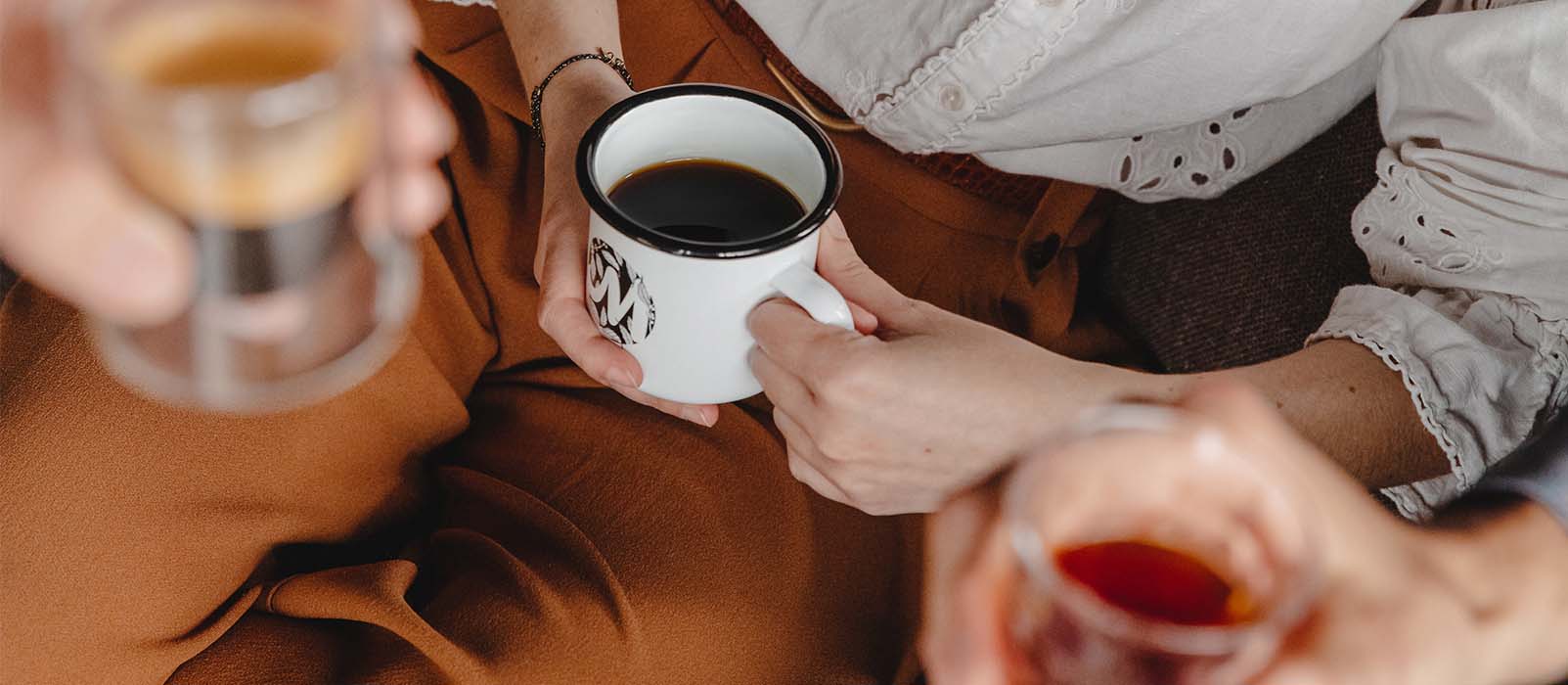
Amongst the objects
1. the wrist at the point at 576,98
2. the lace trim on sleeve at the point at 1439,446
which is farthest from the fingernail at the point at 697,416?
the lace trim on sleeve at the point at 1439,446

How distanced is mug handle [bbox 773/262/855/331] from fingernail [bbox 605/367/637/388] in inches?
5.3

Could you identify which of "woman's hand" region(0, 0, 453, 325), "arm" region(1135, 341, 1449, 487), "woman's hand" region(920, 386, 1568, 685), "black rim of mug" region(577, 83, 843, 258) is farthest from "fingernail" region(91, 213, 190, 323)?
"arm" region(1135, 341, 1449, 487)

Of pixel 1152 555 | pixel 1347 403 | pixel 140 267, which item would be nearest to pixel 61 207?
pixel 140 267

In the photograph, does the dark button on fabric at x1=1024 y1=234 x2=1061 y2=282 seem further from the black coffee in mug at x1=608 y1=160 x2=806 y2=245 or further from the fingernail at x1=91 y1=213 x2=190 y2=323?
the fingernail at x1=91 y1=213 x2=190 y2=323

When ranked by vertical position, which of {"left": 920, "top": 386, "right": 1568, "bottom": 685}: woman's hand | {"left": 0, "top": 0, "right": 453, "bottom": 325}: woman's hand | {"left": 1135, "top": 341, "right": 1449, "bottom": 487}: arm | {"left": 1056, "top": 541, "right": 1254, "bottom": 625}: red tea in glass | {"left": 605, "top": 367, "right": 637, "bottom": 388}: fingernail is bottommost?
{"left": 1135, "top": 341, "right": 1449, "bottom": 487}: arm

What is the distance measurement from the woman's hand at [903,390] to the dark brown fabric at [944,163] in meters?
0.19

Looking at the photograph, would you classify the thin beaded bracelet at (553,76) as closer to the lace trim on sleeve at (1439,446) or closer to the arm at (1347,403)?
the arm at (1347,403)

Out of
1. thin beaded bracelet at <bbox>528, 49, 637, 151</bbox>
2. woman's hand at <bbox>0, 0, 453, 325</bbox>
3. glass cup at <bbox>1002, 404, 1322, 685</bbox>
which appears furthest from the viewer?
thin beaded bracelet at <bbox>528, 49, 637, 151</bbox>

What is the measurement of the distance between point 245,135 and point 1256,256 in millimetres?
811

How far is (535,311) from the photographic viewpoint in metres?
0.98

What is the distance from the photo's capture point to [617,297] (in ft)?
2.38

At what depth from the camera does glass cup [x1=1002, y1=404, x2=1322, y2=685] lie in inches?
17.7

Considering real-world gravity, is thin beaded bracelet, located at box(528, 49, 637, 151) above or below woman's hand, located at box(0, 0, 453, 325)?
below

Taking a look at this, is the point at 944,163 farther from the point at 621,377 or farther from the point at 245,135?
the point at 245,135
